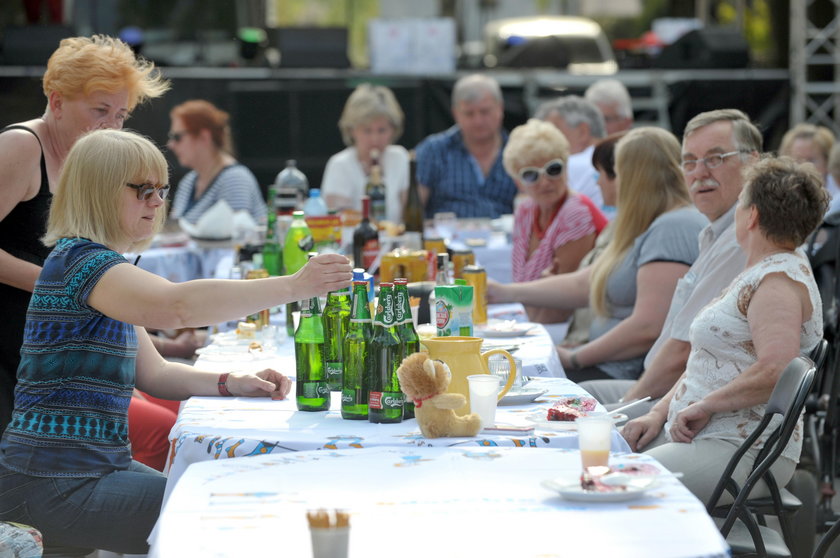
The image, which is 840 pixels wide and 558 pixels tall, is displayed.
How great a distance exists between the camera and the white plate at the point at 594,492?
5.38 feet

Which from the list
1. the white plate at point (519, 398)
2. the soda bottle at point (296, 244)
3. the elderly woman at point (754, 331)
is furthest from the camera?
the soda bottle at point (296, 244)

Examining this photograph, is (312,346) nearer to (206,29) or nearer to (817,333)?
(817,333)

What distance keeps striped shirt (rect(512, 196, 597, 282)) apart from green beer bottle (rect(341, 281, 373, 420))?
2402 mm

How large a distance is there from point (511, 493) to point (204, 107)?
5133 millimetres

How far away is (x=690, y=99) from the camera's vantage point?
33.9 feet

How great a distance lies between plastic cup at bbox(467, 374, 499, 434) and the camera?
2102 mm

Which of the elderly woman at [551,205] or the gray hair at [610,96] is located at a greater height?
the gray hair at [610,96]

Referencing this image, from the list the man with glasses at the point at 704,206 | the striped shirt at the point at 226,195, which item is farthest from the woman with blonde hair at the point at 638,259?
the striped shirt at the point at 226,195

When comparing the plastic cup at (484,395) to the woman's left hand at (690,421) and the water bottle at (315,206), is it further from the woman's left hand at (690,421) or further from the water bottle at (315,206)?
the water bottle at (315,206)

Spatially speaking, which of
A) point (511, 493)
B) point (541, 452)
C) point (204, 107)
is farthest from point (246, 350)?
point (204, 107)

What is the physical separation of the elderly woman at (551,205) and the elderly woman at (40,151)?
192 centimetres

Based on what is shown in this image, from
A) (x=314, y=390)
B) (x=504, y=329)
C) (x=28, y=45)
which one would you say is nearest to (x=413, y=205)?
(x=504, y=329)

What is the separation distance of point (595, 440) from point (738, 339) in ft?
3.39

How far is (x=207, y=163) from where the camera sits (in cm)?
638
